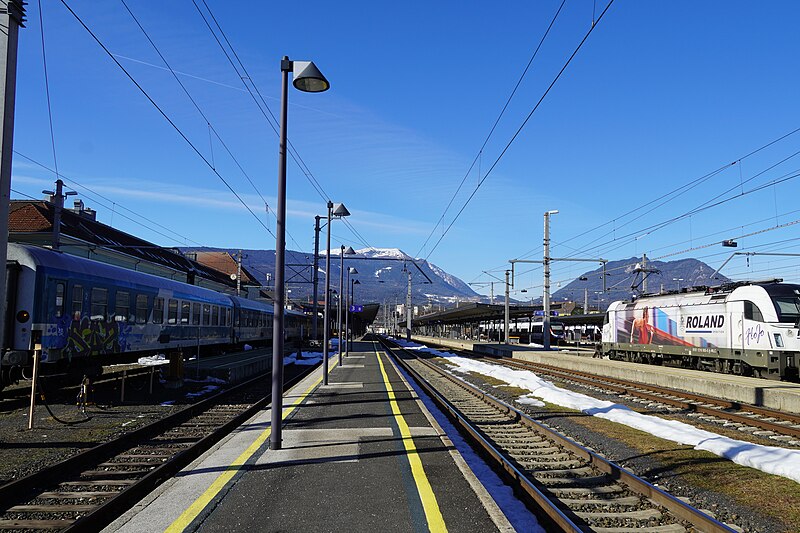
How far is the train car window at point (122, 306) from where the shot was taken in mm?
A: 19047

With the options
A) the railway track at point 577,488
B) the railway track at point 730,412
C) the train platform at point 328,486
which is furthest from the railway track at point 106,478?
the railway track at point 730,412

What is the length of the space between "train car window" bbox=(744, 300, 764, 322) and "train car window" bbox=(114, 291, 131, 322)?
2135 cm

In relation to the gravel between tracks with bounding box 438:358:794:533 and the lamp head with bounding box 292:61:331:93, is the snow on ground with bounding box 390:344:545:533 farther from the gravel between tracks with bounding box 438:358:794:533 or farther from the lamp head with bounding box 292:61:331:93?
the lamp head with bounding box 292:61:331:93

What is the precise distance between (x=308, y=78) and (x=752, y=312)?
1914 centimetres

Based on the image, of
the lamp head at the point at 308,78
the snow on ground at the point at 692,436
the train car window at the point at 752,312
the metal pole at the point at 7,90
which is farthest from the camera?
the train car window at the point at 752,312

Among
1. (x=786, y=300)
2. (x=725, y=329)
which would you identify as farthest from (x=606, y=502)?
(x=725, y=329)

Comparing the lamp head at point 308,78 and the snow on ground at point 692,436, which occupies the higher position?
the lamp head at point 308,78

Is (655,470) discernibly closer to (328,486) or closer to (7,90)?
(328,486)

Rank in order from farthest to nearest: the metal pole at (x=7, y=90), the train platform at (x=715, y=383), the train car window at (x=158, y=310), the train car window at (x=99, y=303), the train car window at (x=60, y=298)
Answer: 1. the train car window at (x=158, y=310)
2. the train car window at (x=99, y=303)
3. the train platform at (x=715, y=383)
4. the train car window at (x=60, y=298)
5. the metal pole at (x=7, y=90)

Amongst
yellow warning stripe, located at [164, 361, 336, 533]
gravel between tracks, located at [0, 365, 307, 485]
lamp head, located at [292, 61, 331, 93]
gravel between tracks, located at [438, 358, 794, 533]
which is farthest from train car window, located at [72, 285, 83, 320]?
gravel between tracks, located at [438, 358, 794, 533]

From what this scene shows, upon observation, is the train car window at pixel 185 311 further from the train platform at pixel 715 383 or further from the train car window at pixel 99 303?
the train platform at pixel 715 383

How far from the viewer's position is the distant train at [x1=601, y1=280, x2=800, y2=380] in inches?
821

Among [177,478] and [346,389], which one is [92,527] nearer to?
[177,478]

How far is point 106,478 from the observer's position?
327 inches
